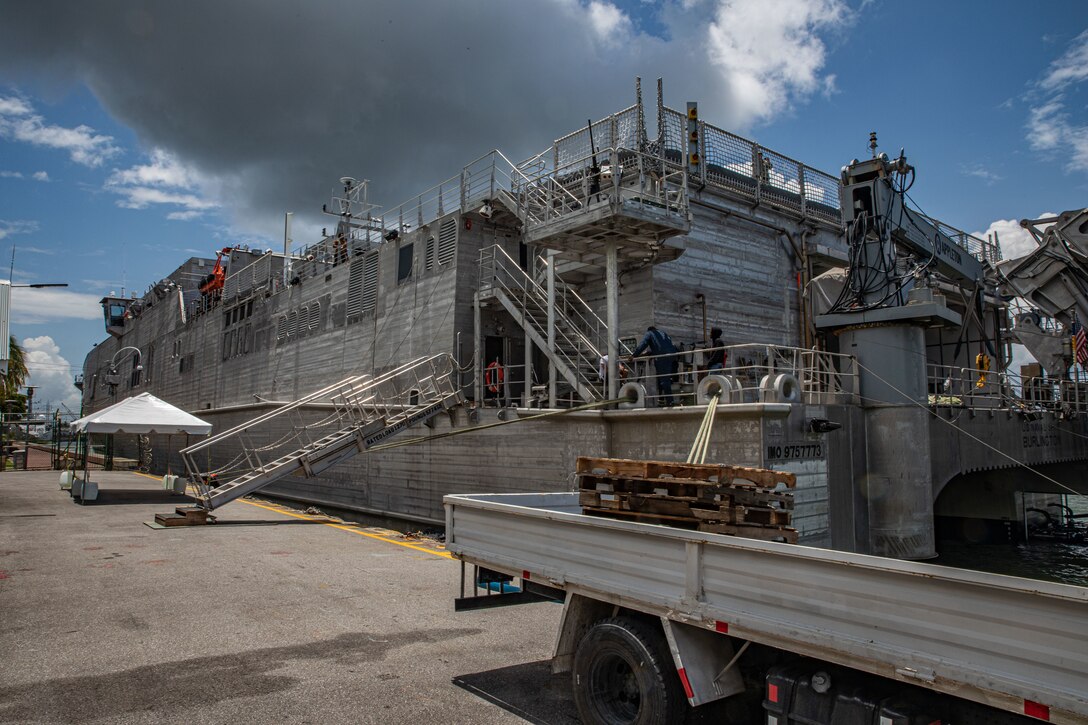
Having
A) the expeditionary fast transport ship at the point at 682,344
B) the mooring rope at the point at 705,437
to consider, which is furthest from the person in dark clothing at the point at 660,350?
the mooring rope at the point at 705,437

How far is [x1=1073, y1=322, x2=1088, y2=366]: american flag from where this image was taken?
2016 centimetres

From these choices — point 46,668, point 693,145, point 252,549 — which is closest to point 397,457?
point 252,549

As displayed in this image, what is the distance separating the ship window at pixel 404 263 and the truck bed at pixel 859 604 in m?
16.6

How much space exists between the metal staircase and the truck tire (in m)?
9.30

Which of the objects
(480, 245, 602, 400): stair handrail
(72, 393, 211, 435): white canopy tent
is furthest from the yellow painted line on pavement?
(480, 245, 602, 400): stair handrail

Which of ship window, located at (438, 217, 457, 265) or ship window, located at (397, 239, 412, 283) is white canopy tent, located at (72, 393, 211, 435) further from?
ship window, located at (438, 217, 457, 265)

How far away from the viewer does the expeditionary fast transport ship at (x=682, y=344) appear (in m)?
13.1

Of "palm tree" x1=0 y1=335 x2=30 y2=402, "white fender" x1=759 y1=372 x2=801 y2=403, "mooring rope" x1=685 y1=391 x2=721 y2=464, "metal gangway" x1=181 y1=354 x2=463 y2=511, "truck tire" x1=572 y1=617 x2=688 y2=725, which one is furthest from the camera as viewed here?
"palm tree" x1=0 y1=335 x2=30 y2=402

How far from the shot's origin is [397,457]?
1911cm

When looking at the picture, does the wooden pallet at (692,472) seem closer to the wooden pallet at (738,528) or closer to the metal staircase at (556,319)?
the wooden pallet at (738,528)

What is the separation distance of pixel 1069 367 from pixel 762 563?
24.3m

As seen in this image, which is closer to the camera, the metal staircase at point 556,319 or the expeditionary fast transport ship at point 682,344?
the expeditionary fast transport ship at point 682,344

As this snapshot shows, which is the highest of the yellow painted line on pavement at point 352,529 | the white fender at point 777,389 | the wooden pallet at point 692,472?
the white fender at point 777,389

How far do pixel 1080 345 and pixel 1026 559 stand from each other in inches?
272
